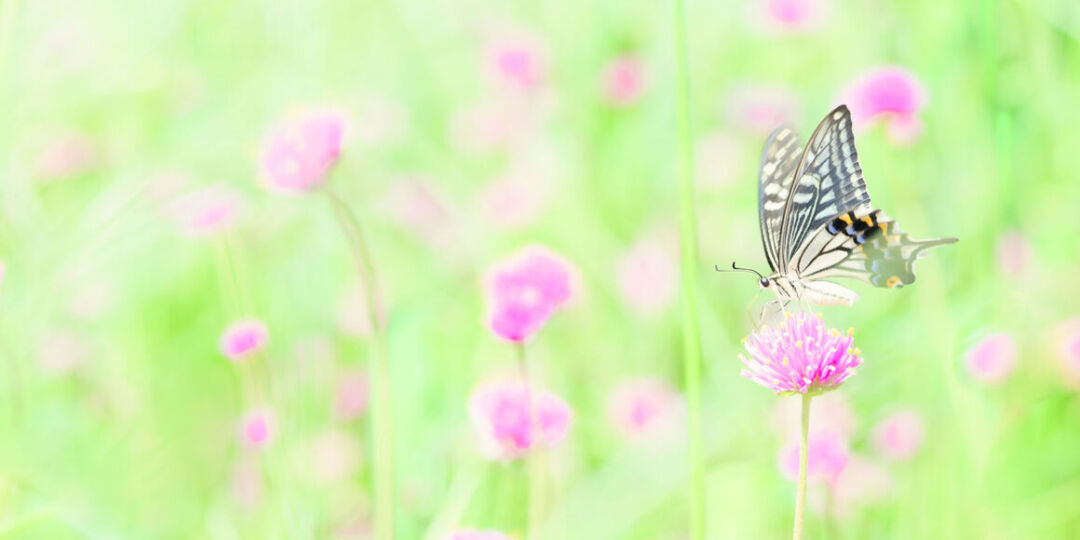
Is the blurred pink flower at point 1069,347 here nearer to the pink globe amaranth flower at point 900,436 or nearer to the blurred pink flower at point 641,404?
the pink globe amaranth flower at point 900,436

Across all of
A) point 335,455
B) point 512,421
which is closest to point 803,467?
point 512,421

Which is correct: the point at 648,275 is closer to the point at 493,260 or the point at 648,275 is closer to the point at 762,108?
the point at 493,260

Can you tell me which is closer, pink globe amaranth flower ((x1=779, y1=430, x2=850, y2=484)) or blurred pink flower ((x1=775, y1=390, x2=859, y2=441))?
pink globe amaranth flower ((x1=779, y1=430, x2=850, y2=484))

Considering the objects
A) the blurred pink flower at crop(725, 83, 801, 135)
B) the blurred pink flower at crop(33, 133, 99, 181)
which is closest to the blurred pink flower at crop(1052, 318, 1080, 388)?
the blurred pink flower at crop(725, 83, 801, 135)

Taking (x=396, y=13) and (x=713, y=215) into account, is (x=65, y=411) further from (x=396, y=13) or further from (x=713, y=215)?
(x=396, y=13)

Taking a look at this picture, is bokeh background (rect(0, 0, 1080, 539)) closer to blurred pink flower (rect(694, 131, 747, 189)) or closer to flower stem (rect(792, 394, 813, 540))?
blurred pink flower (rect(694, 131, 747, 189))
